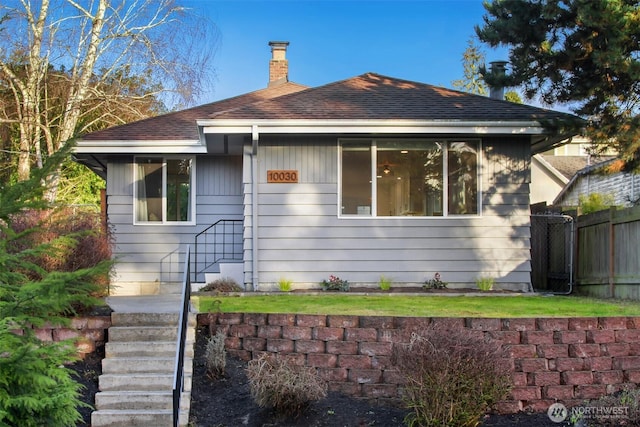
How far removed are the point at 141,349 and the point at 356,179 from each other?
513cm

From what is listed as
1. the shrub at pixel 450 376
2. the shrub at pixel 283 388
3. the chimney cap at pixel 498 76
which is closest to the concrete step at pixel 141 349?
the shrub at pixel 283 388

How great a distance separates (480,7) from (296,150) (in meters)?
5.08

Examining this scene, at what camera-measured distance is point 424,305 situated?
881cm

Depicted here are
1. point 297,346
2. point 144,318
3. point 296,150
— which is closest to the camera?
point 297,346

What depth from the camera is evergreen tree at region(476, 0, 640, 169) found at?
9734 millimetres

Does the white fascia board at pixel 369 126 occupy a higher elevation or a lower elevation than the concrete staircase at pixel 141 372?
higher

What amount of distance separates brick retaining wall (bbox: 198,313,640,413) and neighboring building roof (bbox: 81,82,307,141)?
19.5 feet

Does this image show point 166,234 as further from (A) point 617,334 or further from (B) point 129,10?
(B) point 129,10

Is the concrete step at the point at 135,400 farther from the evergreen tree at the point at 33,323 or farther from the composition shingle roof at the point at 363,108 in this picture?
the composition shingle roof at the point at 363,108

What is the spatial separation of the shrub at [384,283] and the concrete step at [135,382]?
4.79 m

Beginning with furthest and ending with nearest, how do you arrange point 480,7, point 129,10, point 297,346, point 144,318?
point 129,10 → point 480,7 → point 144,318 → point 297,346

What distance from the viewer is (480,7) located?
13.0 metres

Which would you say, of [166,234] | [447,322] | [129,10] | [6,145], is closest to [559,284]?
Answer: [447,322]

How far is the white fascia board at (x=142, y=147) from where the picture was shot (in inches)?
453
